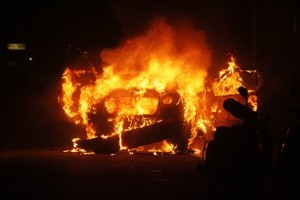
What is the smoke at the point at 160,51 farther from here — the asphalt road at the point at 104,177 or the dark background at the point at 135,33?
the asphalt road at the point at 104,177

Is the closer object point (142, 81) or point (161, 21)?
point (142, 81)

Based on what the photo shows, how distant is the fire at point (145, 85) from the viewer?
21.4 meters

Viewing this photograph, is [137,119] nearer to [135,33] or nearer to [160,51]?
[160,51]

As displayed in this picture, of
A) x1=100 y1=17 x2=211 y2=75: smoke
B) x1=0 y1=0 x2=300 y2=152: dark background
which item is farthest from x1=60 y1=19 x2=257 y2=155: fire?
x1=0 y1=0 x2=300 y2=152: dark background

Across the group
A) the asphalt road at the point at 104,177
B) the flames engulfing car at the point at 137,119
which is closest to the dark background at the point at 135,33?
the flames engulfing car at the point at 137,119

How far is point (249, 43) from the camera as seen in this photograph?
31750 mm

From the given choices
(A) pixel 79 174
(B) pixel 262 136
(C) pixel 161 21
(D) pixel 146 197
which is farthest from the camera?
(C) pixel 161 21

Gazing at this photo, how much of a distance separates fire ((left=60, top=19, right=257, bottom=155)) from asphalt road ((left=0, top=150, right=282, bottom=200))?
2059 mm

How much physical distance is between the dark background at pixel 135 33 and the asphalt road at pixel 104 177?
517cm

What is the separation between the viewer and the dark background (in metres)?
26.2

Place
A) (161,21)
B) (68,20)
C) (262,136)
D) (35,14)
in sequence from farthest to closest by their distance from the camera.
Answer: (35,14) → (68,20) → (161,21) → (262,136)

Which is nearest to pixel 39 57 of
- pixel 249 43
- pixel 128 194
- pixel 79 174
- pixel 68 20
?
pixel 68 20

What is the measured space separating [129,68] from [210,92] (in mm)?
3888

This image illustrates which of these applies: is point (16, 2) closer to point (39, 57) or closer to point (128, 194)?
point (39, 57)
